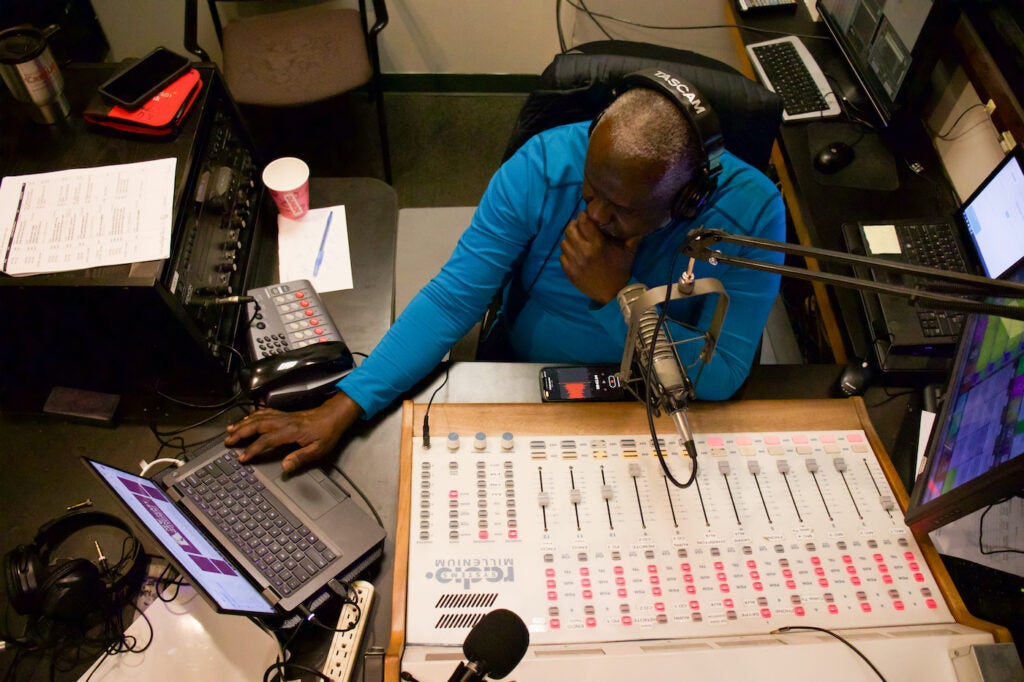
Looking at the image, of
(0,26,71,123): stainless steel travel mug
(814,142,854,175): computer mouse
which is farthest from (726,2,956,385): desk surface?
(0,26,71,123): stainless steel travel mug

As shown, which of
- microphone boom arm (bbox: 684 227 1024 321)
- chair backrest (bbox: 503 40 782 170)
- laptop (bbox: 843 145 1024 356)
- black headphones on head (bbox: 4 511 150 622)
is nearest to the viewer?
microphone boom arm (bbox: 684 227 1024 321)

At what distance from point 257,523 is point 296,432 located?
0.16 m

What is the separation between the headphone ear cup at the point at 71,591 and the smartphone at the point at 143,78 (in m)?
0.87

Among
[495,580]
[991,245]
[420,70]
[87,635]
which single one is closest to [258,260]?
[87,635]

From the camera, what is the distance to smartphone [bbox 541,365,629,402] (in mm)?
1293

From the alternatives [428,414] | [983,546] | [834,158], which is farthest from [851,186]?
[428,414]

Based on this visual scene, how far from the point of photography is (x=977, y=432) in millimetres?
1068

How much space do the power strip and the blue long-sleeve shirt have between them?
12.8 inches

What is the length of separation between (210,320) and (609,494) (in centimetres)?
82

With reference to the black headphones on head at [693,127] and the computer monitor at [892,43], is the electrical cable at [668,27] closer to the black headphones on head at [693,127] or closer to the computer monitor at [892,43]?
the computer monitor at [892,43]

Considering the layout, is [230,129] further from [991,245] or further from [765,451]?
[991,245]

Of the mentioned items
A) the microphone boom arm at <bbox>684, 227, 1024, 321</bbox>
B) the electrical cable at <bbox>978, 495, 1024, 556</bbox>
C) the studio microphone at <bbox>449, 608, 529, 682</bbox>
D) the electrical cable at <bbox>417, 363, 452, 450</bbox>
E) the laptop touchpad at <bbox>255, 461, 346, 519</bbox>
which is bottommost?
the electrical cable at <bbox>978, 495, 1024, 556</bbox>

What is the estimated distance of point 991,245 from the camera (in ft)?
5.08

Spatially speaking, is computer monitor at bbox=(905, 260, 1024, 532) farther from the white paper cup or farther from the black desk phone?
the white paper cup
